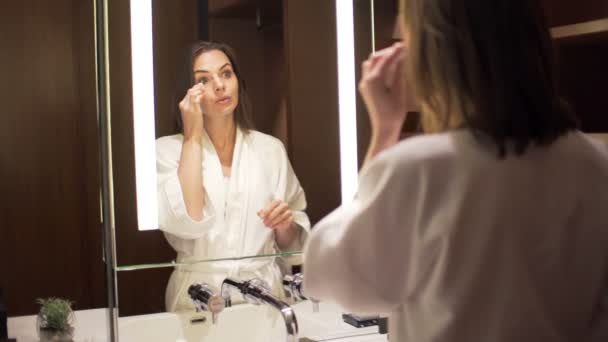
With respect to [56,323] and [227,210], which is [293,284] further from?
[56,323]

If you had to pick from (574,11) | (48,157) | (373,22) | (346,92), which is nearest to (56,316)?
(346,92)

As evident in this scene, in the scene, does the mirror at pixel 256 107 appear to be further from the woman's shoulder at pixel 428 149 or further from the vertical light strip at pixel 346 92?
the woman's shoulder at pixel 428 149

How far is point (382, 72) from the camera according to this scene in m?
0.90

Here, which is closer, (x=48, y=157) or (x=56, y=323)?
(x=56, y=323)

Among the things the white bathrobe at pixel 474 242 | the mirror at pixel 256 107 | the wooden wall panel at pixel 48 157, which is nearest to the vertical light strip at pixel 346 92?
the mirror at pixel 256 107

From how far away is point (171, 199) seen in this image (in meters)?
1.34

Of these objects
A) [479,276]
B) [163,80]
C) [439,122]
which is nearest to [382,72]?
[439,122]

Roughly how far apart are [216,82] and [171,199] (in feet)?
0.73

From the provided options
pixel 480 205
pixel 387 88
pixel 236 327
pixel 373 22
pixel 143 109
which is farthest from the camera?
pixel 373 22

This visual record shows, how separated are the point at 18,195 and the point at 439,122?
194 cm

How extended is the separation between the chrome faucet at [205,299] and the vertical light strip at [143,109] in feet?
0.46

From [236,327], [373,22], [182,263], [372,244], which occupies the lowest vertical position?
[236,327]

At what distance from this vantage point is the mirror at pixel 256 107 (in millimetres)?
1291

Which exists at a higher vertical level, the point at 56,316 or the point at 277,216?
the point at 277,216
